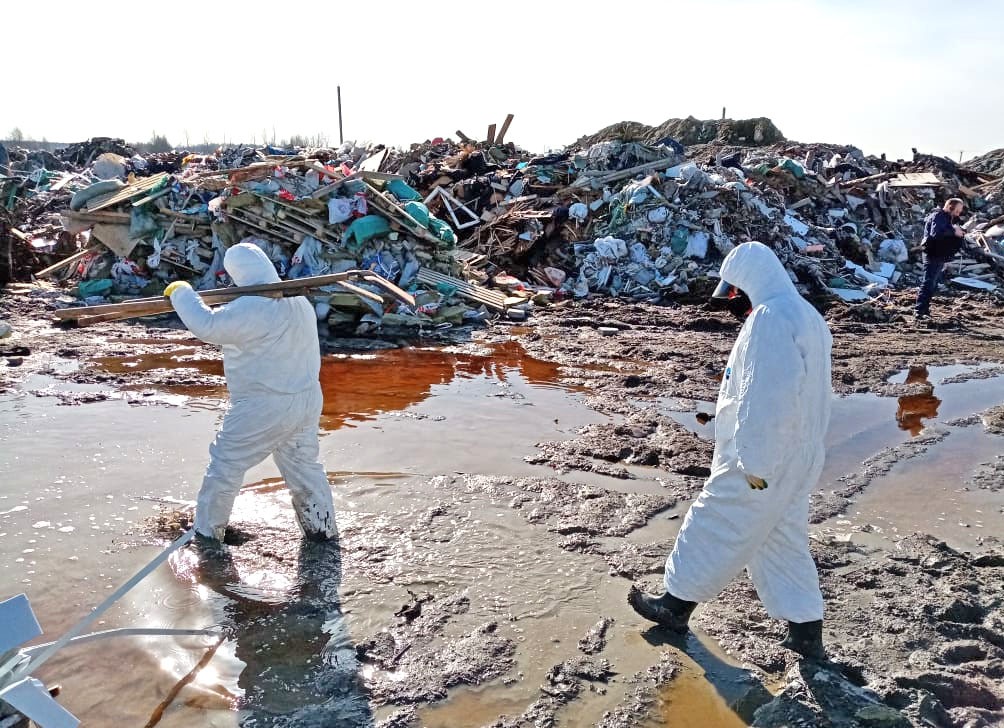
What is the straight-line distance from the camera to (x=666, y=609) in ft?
11.2

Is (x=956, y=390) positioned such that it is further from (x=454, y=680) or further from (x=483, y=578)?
(x=454, y=680)

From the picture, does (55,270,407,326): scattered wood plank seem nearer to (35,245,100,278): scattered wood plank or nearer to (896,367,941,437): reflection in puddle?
(896,367,941,437): reflection in puddle

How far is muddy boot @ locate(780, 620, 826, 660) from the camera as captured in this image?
3.16 m

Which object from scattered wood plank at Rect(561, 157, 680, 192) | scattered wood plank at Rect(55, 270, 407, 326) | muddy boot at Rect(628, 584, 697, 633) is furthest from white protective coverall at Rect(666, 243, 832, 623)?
scattered wood plank at Rect(561, 157, 680, 192)

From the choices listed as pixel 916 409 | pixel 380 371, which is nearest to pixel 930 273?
pixel 916 409

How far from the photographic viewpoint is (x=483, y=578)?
4051 mm

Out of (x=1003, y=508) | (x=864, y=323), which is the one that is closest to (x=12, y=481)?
(x=1003, y=508)

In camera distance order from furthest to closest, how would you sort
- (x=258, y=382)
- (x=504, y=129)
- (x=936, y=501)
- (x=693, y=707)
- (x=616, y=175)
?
(x=504, y=129), (x=616, y=175), (x=936, y=501), (x=258, y=382), (x=693, y=707)

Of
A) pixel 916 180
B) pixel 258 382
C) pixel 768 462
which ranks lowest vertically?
pixel 768 462

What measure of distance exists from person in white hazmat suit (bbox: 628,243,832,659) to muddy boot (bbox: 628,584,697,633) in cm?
7

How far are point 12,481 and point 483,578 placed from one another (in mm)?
3570

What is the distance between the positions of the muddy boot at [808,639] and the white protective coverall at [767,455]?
6cm

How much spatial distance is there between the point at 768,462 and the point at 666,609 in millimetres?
937

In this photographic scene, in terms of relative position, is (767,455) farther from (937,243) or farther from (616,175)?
(616,175)
